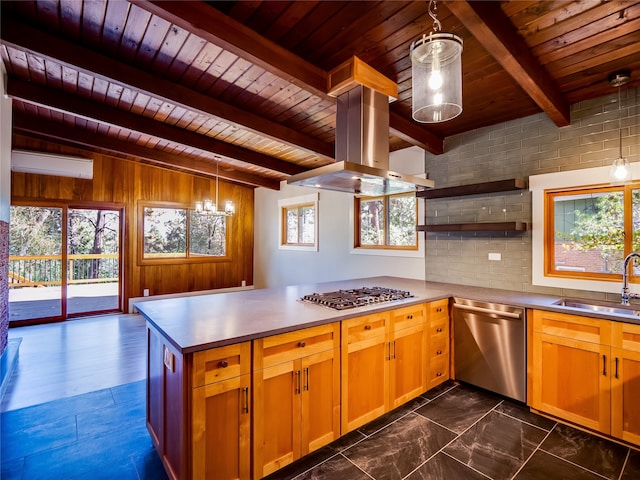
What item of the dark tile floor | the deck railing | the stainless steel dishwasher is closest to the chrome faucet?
the stainless steel dishwasher

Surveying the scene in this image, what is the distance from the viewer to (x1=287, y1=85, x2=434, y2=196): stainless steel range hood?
2.47 metres

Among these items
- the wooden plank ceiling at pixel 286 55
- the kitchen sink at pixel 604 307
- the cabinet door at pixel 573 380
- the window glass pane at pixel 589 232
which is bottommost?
the cabinet door at pixel 573 380

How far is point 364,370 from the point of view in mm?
2242

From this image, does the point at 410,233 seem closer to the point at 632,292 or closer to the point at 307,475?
the point at 632,292

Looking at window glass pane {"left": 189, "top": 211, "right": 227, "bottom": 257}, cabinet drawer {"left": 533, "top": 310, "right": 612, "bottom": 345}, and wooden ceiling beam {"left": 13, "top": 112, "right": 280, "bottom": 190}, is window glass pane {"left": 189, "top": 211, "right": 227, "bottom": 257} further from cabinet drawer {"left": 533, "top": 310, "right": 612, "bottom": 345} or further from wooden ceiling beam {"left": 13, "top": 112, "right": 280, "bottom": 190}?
cabinet drawer {"left": 533, "top": 310, "right": 612, "bottom": 345}

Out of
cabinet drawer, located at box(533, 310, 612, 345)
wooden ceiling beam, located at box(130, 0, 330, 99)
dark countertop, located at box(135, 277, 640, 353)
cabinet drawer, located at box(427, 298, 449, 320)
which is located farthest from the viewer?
cabinet drawer, located at box(427, 298, 449, 320)

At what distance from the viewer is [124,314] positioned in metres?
5.69

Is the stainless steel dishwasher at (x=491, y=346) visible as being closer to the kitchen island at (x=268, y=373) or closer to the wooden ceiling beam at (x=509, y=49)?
the kitchen island at (x=268, y=373)

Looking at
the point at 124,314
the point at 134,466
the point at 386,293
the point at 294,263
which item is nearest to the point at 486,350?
the point at 386,293

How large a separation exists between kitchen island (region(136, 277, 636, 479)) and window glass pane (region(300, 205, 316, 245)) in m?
3.06

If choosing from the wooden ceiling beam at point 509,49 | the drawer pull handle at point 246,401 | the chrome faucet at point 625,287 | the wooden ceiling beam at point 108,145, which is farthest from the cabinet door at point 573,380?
the wooden ceiling beam at point 108,145

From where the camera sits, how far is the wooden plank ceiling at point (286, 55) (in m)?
1.91

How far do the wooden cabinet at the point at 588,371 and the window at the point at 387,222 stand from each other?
184 cm

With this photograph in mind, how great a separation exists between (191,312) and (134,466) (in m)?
0.96
